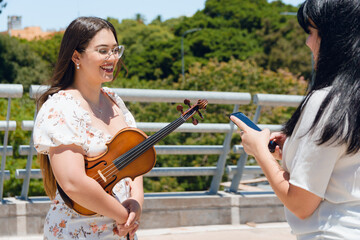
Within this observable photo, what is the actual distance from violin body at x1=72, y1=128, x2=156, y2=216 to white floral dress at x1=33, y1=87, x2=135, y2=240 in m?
0.06

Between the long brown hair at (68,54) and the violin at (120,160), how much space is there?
0.27m

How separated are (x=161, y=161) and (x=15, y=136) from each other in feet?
9.74

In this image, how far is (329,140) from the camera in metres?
1.85

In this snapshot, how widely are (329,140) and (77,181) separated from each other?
100 centimetres

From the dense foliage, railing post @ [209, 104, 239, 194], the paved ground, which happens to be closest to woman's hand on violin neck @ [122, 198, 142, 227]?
the dense foliage

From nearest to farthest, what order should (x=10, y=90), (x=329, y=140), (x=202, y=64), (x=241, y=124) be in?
(x=329, y=140) < (x=241, y=124) < (x=10, y=90) < (x=202, y=64)

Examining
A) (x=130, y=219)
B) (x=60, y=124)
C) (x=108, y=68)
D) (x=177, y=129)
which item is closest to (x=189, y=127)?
(x=177, y=129)

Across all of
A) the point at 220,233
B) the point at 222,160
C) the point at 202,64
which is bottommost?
the point at 202,64

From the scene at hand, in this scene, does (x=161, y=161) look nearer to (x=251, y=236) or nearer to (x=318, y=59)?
(x=251, y=236)

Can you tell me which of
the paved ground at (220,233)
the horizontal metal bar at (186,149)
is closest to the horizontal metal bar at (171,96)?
the horizontal metal bar at (186,149)

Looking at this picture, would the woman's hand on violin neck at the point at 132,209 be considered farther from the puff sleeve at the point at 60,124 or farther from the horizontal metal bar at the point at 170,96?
the horizontal metal bar at the point at 170,96

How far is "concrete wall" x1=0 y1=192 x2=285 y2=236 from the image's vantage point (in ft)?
15.4

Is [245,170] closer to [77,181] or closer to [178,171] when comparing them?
[178,171]

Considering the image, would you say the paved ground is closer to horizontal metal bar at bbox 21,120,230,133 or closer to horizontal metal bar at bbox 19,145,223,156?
horizontal metal bar at bbox 19,145,223,156
